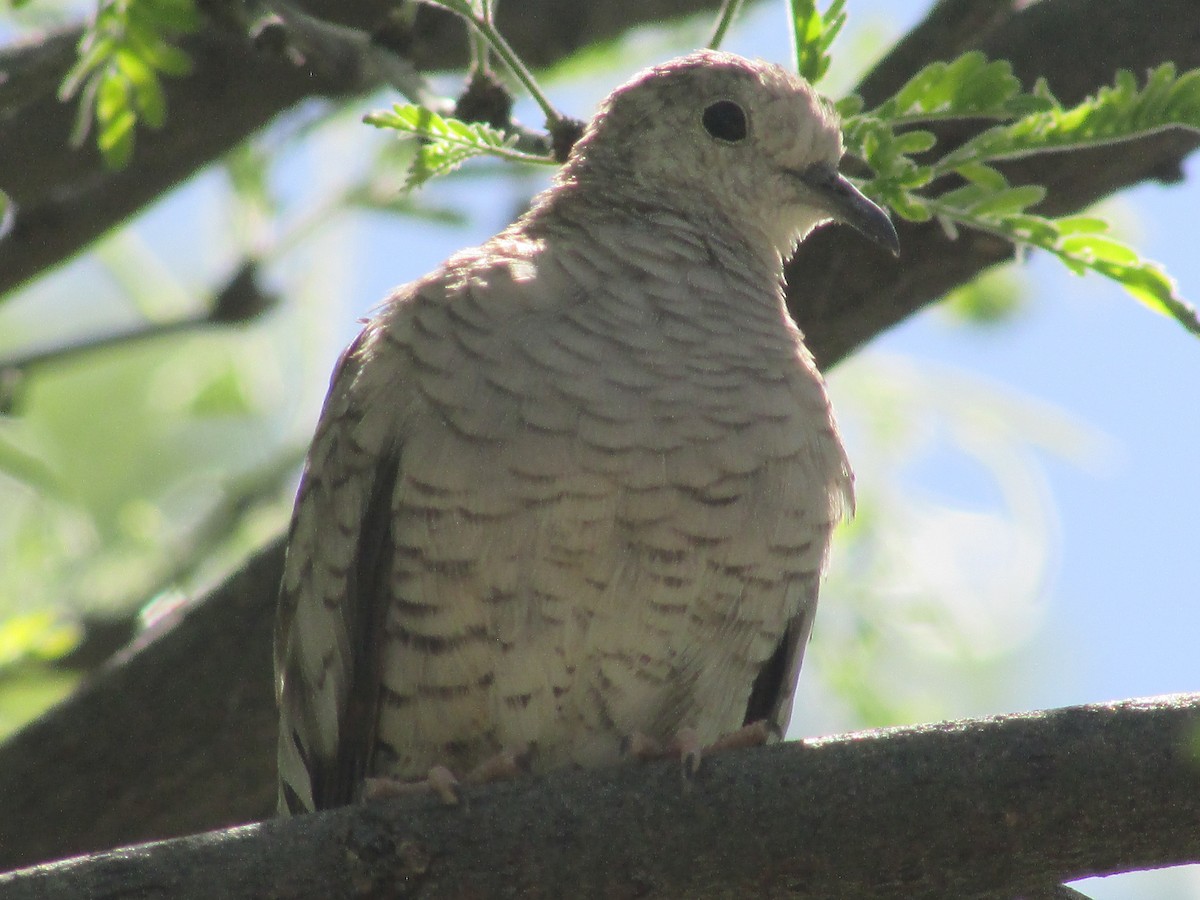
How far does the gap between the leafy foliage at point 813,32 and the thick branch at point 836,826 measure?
150 cm

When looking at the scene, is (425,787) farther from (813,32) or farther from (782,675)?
(813,32)

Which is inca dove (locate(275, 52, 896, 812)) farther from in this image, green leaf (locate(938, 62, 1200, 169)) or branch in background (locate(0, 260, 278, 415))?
branch in background (locate(0, 260, 278, 415))

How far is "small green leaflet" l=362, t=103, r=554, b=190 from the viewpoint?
124 inches

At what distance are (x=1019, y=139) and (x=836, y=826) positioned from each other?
1.49 metres

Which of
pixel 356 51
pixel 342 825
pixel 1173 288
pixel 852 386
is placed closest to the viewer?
pixel 342 825

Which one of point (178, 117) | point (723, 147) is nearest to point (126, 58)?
point (178, 117)

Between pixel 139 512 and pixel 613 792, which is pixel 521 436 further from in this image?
pixel 139 512

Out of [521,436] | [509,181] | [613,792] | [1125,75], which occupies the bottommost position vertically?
[613,792]

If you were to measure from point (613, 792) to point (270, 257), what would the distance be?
2.83 metres

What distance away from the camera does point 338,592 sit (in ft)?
11.3

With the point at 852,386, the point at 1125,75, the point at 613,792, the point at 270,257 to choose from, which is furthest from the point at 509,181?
the point at 613,792

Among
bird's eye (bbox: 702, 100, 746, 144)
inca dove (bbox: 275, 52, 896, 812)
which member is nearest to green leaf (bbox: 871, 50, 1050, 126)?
inca dove (bbox: 275, 52, 896, 812)

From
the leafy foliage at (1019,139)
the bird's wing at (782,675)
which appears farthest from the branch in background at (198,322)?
the leafy foliage at (1019,139)

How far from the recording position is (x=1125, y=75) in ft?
10.2
